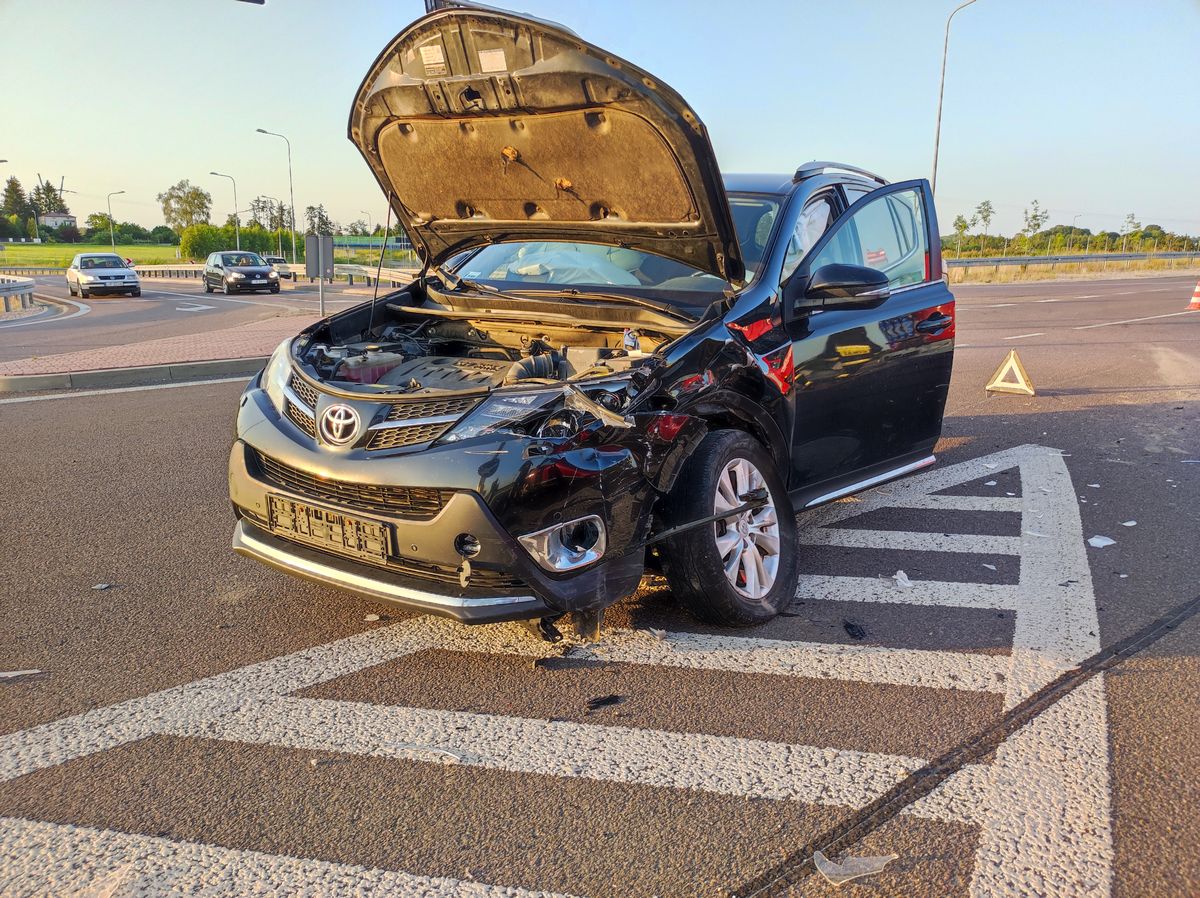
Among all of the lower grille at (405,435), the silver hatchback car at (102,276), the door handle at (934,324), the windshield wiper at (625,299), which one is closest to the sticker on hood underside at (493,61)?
the windshield wiper at (625,299)

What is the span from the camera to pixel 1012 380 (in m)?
9.70

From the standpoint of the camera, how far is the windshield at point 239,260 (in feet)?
116

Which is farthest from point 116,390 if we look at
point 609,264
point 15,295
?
point 15,295

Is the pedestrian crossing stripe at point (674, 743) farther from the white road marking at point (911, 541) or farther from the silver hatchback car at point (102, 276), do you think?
the silver hatchback car at point (102, 276)

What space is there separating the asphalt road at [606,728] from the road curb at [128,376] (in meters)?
5.44

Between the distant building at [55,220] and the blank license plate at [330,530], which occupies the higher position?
the distant building at [55,220]

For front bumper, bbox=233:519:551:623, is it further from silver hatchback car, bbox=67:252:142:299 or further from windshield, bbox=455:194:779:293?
silver hatchback car, bbox=67:252:142:299

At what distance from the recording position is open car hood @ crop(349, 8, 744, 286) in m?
3.63

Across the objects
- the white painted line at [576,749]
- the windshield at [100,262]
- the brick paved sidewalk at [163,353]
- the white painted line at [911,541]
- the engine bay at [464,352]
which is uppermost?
the windshield at [100,262]

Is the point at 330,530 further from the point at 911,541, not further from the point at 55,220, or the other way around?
the point at 55,220

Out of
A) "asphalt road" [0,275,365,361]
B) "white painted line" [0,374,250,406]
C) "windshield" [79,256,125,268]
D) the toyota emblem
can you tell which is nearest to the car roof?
the toyota emblem

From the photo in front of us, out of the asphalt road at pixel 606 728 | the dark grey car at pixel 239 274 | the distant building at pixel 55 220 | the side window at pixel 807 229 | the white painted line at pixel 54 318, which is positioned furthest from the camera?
the distant building at pixel 55 220

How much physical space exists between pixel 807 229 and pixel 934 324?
3.82 feet

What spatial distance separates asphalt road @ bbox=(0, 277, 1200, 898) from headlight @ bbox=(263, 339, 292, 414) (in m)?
0.88
